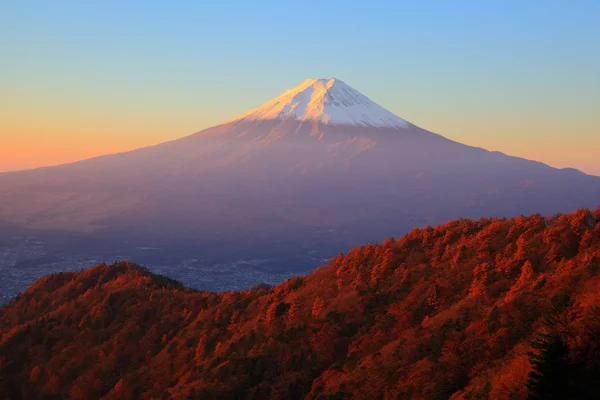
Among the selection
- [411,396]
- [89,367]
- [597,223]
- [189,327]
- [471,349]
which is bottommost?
[89,367]

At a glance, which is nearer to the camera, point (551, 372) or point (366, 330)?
point (551, 372)

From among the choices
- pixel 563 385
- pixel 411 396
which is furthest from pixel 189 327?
pixel 563 385

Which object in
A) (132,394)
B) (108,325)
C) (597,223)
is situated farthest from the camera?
(108,325)

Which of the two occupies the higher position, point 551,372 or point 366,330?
point 551,372

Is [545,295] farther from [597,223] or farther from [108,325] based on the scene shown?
[108,325]

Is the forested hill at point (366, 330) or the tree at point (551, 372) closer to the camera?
the tree at point (551, 372)

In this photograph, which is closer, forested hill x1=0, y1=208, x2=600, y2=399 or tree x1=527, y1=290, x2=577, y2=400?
tree x1=527, y1=290, x2=577, y2=400

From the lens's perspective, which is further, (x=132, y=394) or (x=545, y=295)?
(x=132, y=394)

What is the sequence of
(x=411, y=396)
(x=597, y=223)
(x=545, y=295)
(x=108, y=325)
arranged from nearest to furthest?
(x=411, y=396) < (x=545, y=295) < (x=597, y=223) < (x=108, y=325)
